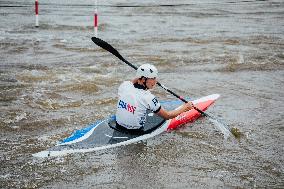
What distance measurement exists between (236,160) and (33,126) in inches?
132

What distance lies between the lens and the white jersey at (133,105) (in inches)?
237

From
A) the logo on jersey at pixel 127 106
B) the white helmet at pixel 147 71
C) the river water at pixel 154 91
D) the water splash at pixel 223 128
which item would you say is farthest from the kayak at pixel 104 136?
the white helmet at pixel 147 71

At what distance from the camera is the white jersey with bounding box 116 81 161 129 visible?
6.03 metres

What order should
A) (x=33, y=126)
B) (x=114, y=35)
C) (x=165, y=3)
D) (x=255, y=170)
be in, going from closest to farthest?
(x=255, y=170) → (x=33, y=126) → (x=114, y=35) → (x=165, y=3)

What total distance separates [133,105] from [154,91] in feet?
9.71

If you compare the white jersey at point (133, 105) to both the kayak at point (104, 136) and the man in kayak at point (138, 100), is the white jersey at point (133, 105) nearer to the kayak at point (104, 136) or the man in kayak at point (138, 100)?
the man in kayak at point (138, 100)

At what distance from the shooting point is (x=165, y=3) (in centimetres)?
2194

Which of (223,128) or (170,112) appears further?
(223,128)

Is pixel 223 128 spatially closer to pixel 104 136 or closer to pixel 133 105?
pixel 133 105

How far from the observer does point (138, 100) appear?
6.04 meters

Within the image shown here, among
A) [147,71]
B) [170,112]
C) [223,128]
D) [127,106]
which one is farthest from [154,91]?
[147,71]

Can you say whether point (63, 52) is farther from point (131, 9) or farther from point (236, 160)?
point (131, 9)

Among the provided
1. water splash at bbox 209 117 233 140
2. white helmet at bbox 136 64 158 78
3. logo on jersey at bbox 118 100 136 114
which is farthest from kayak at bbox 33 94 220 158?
white helmet at bbox 136 64 158 78

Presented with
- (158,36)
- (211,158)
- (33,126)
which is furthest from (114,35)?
(211,158)
